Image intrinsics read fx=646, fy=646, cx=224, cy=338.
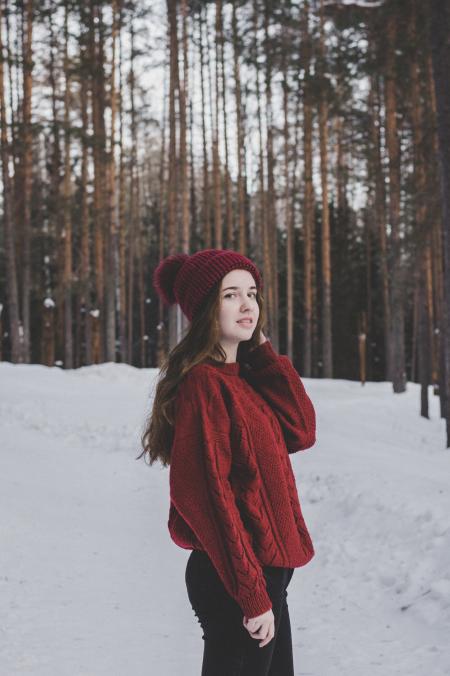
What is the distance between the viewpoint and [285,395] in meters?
2.24

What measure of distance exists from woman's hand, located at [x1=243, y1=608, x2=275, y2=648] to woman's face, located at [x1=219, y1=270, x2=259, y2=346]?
0.86m

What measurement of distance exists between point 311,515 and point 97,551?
2015 millimetres

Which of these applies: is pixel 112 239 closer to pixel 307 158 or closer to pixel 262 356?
pixel 307 158

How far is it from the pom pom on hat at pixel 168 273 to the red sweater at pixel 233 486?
369 millimetres

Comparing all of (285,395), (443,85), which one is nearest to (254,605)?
(285,395)

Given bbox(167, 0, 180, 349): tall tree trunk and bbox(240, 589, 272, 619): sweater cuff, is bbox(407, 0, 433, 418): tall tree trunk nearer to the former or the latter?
bbox(167, 0, 180, 349): tall tree trunk

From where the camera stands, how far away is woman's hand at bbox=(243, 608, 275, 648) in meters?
1.83

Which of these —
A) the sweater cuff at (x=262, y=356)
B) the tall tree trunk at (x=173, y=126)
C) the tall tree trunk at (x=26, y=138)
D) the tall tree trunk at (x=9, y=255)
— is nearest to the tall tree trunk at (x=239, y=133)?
the tall tree trunk at (x=173, y=126)

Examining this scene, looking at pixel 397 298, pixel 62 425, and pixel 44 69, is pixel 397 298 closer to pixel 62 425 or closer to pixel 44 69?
pixel 62 425

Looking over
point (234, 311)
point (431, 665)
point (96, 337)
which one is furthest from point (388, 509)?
point (96, 337)

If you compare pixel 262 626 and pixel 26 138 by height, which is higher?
pixel 26 138


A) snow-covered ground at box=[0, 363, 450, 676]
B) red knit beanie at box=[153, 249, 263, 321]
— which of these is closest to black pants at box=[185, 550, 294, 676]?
red knit beanie at box=[153, 249, 263, 321]

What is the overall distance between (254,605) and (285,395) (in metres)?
0.71

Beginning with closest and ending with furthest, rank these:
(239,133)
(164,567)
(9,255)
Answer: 1. (164,567)
2. (9,255)
3. (239,133)
